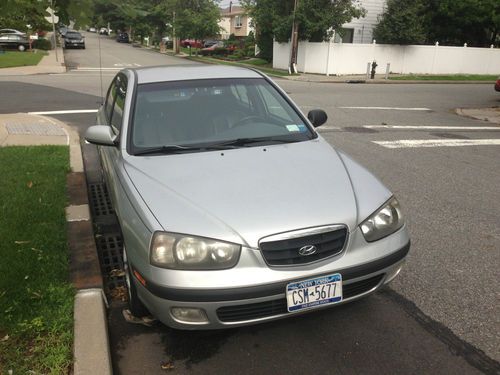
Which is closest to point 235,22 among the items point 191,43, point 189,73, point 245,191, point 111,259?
point 191,43

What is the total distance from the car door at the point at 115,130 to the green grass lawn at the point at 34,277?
64 cm

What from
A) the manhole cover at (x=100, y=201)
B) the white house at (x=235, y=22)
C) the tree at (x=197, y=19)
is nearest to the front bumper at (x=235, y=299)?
the manhole cover at (x=100, y=201)

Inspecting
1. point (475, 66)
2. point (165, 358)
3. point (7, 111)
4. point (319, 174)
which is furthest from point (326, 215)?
point (475, 66)

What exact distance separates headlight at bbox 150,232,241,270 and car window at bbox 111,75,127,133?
5.20ft

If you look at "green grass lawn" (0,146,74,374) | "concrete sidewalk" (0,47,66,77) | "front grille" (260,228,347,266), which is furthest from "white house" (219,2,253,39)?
"front grille" (260,228,347,266)

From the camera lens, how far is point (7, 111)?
1141 cm

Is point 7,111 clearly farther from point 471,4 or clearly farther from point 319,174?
point 471,4

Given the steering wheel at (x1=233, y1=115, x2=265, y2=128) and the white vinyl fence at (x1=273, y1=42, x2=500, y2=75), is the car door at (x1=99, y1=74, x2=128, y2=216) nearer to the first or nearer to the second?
the steering wheel at (x1=233, y1=115, x2=265, y2=128)

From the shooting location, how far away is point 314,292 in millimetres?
2648

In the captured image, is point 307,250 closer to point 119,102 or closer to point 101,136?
point 101,136

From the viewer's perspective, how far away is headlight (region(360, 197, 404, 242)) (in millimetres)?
2842

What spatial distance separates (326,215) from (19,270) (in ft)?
7.50

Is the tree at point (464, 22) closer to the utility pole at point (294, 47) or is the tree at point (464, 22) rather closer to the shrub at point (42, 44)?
the utility pole at point (294, 47)

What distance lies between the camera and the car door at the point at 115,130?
138 inches
